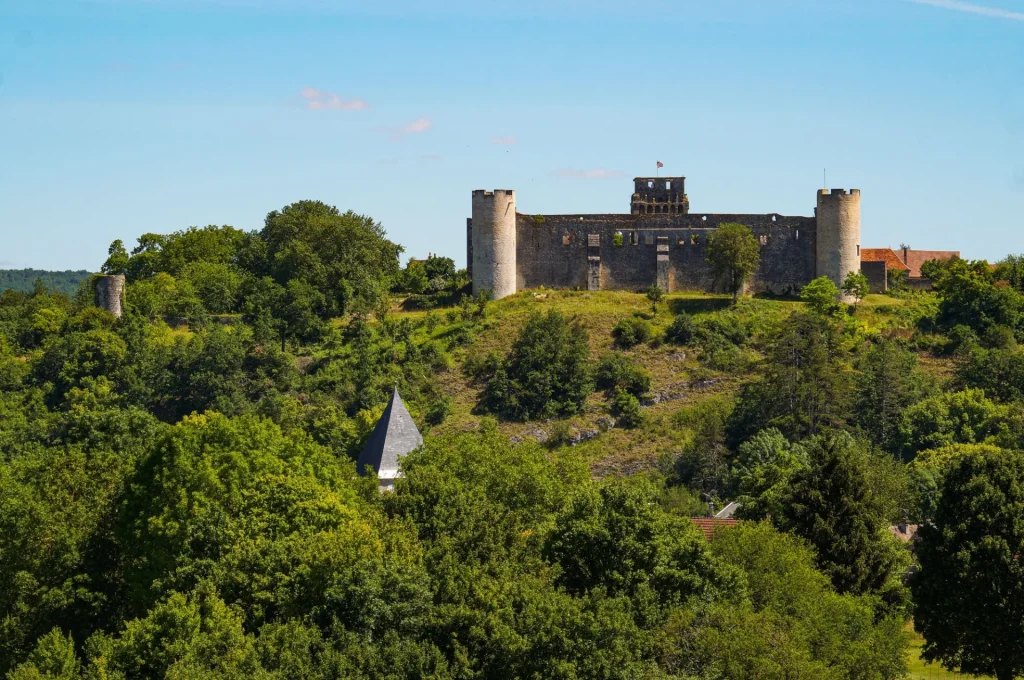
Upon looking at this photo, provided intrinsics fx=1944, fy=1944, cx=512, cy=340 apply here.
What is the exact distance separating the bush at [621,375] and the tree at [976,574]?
31.6 m

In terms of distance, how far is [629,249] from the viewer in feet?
283

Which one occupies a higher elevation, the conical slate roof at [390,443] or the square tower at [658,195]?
the square tower at [658,195]

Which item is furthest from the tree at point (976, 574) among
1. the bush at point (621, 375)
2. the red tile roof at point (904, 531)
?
the bush at point (621, 375)

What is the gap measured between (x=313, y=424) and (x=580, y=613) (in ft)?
121

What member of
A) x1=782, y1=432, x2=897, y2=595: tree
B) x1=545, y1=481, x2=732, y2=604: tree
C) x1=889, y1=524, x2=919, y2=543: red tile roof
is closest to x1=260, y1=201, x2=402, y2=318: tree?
x1=889, y1=524, x2=919, y2=543: red tile roof

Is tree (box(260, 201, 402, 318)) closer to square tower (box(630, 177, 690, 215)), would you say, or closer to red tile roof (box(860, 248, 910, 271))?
square tower (box(630, 177, 690, 215))

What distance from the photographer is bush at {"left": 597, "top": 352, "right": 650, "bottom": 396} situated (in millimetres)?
78812

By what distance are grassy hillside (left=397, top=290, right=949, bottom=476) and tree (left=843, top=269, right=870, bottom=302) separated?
2.54ft

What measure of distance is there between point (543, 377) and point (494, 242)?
9159 millimetres

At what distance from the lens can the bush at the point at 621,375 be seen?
7881 centimetres

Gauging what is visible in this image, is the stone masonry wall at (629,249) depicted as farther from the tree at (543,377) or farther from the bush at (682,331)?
the tree at (543,377)

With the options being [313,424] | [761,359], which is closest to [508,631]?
[313,424]

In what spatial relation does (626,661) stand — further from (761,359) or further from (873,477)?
(761,359)

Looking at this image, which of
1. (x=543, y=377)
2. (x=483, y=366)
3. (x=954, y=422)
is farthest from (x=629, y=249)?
(x=954, y=422)
